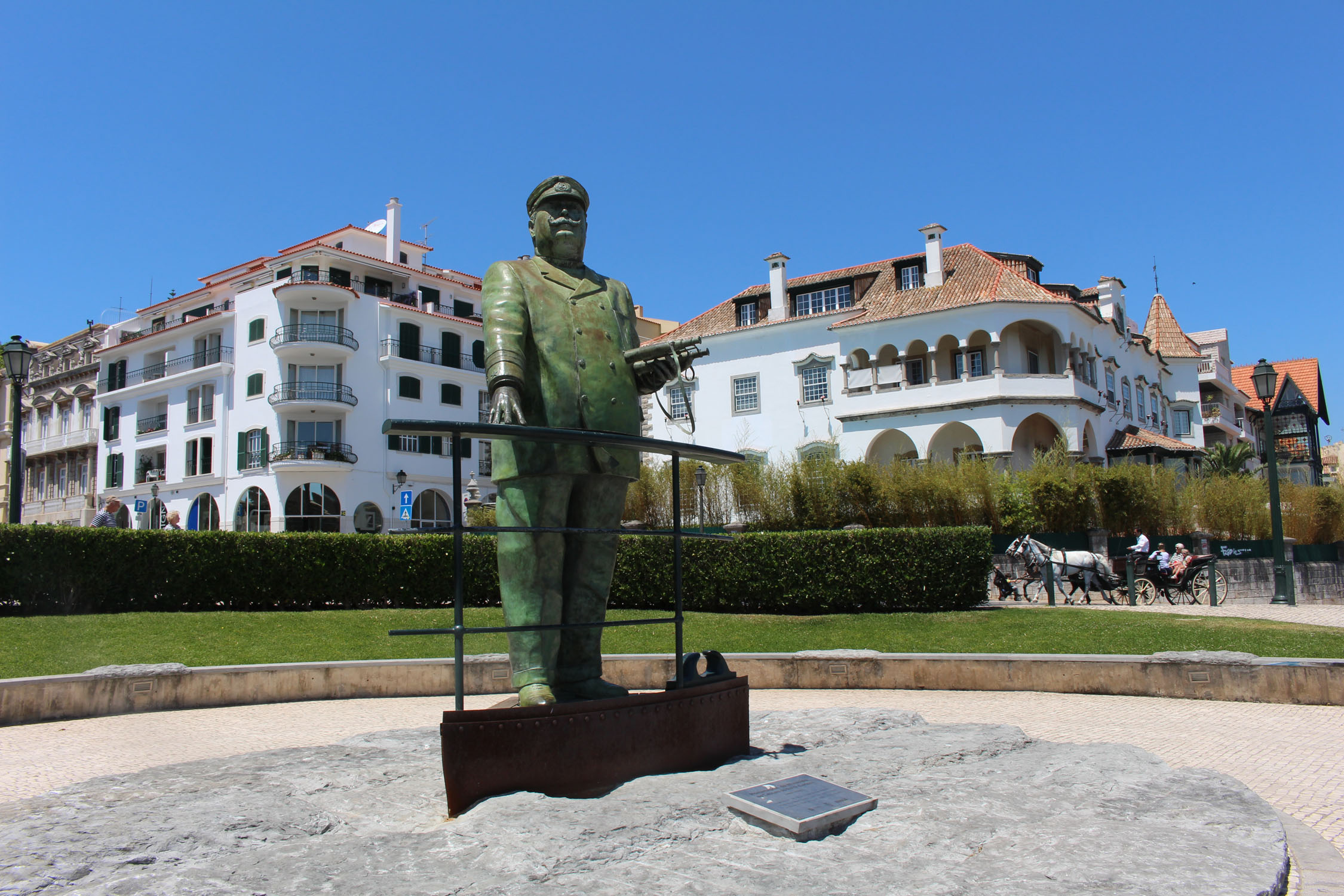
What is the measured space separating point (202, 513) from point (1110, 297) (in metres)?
43.4

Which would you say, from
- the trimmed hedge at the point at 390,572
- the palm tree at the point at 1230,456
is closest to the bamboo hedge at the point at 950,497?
the trimmed hedge at the point at 390,572

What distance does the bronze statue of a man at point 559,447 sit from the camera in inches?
195

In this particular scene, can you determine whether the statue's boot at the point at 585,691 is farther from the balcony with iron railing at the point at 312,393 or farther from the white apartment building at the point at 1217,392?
the white apartment building at the point at 1217,392

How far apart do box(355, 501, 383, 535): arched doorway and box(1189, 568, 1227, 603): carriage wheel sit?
3238 cm

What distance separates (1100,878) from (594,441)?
268 centimetres

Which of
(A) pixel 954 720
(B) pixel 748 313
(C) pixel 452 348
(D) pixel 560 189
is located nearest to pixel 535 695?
(D) pixel 560 189

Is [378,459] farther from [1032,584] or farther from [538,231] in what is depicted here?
[538,231]

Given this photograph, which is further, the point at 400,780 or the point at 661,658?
the point at 661,658

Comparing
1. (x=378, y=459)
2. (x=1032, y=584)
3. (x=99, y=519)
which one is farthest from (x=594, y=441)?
(x=378, y=459)

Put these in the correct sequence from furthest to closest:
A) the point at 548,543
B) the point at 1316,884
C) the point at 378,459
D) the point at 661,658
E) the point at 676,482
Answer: the point at 378,459 < the point at 661,658 < the point at 676,482 < the point at 548,543 < the point at 1316,884

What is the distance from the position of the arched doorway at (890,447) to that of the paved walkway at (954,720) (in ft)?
98.5

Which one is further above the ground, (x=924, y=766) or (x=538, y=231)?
(x=538, y=231)

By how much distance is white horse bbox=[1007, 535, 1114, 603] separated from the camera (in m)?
21.4

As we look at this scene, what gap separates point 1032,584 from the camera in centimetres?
2394
